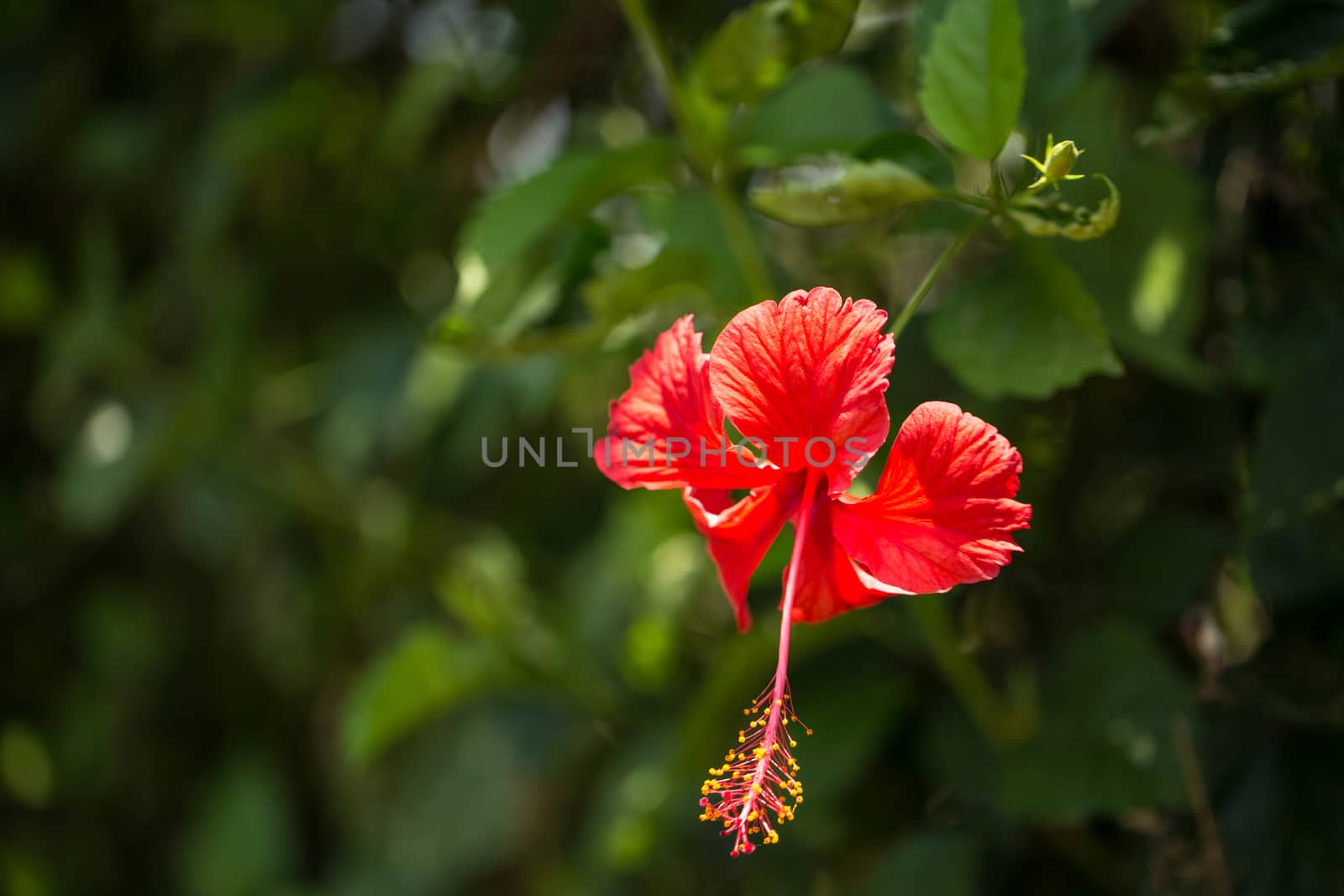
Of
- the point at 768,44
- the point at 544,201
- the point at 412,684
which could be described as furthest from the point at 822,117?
the point at 412,684

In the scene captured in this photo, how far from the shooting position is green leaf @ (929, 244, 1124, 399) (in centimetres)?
49

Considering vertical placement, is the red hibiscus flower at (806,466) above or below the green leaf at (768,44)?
below

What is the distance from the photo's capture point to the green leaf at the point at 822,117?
0.60 metres

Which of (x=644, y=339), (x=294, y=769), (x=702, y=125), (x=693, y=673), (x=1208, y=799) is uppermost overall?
(x=702, y=125)

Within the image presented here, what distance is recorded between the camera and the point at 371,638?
55.7 inches

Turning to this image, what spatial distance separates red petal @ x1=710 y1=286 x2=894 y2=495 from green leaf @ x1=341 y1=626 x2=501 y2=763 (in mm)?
616

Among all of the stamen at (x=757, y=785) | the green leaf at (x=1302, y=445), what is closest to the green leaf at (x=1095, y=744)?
the green leaf at (x=1302, y=445)

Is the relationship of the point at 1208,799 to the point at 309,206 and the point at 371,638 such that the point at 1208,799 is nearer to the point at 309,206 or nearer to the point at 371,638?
the point at 371,638

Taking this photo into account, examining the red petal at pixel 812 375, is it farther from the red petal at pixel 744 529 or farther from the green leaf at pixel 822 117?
the green leaf at pixel 822 117

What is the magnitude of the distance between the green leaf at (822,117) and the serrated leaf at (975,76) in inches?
4.3

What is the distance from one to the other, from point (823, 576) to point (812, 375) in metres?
0.09

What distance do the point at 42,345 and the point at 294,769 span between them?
2.41ft

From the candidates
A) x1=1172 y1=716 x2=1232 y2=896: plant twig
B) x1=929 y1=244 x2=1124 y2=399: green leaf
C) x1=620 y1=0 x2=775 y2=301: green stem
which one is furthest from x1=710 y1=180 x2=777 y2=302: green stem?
x1=1172 y1=716 x2=1232 y2=896: plant twig

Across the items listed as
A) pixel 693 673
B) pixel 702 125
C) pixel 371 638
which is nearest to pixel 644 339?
pixel 702 125
